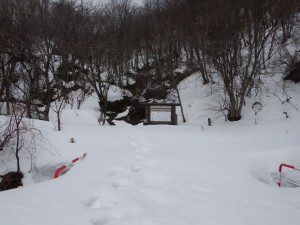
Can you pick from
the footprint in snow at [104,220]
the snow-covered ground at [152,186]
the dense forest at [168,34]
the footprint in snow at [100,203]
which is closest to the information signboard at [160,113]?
the dense forest at [168,34]

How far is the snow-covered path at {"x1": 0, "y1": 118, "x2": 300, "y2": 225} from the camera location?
113 inches

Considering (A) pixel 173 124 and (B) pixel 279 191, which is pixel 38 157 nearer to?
(B) pixel 279 191

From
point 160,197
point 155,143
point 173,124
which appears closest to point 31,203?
point 160,197

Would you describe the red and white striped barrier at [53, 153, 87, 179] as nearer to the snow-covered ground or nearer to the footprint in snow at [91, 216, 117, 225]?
the snow-covered ground

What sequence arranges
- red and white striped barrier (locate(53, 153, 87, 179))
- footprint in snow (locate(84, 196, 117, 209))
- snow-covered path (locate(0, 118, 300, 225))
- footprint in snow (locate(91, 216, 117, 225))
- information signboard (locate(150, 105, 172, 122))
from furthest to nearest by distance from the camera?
information signboard (locate(150, 105, 172, 122)) < red and white striped barrier (locate(53, 153, 87, 179)) < footprint in snow (locate(84, 196, 117, 209)) < snow-covered path (locate(0, 118, 300, 225)) < footprint in snow (locate(91, 216, 117, 225))

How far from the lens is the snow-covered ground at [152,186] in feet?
9.52

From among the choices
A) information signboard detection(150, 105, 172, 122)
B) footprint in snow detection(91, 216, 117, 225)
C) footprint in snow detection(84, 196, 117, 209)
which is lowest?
footprint in snow detection(91, 216, 117, 225)

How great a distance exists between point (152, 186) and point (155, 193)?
33 centimetres

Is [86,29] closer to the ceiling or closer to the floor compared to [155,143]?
closer to the ceiling

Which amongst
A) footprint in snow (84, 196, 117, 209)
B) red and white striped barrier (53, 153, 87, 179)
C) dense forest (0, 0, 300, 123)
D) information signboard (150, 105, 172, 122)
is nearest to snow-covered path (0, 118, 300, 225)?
footprint in snow (84, 196, 117, 209)

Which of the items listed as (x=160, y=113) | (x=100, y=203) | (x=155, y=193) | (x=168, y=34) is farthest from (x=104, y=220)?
(x=168, y=34)

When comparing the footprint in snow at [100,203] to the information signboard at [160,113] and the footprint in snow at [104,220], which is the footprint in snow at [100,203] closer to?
the footprint in snow at [104,220]

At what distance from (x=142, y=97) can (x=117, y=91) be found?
127 inches

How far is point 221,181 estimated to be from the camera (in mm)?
4598
